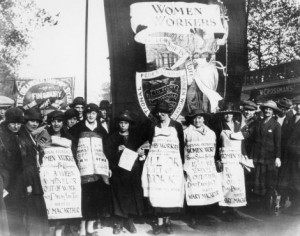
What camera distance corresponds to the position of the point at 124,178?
4871mm

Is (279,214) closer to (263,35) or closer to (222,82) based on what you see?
(222,82)

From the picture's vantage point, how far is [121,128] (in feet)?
15.7

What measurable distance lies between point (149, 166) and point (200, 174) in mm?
738

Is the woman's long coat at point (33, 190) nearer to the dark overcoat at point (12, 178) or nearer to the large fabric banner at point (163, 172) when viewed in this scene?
the dark overcoat at point (12, 178)

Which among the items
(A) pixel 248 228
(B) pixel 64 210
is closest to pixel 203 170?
(A) pixel 248 228

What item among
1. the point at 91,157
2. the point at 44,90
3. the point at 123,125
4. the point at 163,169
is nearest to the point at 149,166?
Answer: the point at 163,169

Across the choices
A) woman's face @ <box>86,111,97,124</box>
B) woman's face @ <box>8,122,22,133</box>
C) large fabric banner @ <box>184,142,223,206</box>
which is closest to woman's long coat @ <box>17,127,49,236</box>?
woman's face @ <box>8,122,22,133</box>

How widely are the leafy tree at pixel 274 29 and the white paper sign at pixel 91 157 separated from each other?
895 cm

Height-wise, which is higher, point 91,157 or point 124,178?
point 91,157

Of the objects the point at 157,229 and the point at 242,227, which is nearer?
the point at 157,229

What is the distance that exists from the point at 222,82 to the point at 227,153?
1.57 metres

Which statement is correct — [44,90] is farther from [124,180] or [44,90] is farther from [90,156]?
[124,180]

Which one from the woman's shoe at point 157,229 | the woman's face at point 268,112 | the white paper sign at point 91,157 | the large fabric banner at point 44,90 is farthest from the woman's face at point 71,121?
the woman's face at point 268,112

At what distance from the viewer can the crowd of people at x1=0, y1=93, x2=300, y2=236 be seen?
159 inches
